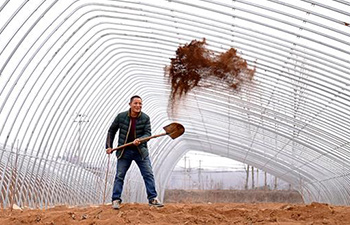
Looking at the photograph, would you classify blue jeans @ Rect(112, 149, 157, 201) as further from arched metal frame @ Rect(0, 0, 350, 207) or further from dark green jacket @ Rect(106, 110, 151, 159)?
arched metal frame @ Rect(0, 0, 350, 207)

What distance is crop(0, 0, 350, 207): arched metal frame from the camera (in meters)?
13.2

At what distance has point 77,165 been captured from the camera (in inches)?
860

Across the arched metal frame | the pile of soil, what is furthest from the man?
the pile of soil

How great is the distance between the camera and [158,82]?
22.2m

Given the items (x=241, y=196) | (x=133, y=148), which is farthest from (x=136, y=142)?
(x=241, y=196)

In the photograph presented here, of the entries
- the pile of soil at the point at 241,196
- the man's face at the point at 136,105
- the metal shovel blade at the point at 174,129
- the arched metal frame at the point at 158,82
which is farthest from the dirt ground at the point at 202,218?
the pile of soil at the point at 241,196

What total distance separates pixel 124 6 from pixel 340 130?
32.5 feet

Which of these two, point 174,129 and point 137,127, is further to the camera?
point 174,129

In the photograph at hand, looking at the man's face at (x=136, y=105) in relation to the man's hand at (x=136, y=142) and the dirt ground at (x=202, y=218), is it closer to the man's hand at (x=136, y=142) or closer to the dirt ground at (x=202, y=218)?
the man's hand at (x=136, y=142)

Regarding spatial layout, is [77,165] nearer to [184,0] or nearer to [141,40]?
[141,40]

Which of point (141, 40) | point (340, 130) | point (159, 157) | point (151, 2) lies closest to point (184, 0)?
point (151, 2)

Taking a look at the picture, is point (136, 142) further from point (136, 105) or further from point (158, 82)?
point (158, 82)

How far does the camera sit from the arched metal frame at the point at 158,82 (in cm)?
1316

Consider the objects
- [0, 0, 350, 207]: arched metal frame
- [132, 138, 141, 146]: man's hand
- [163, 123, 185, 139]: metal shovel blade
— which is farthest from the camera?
[0, 0, 350, 207]: arched metal frame
